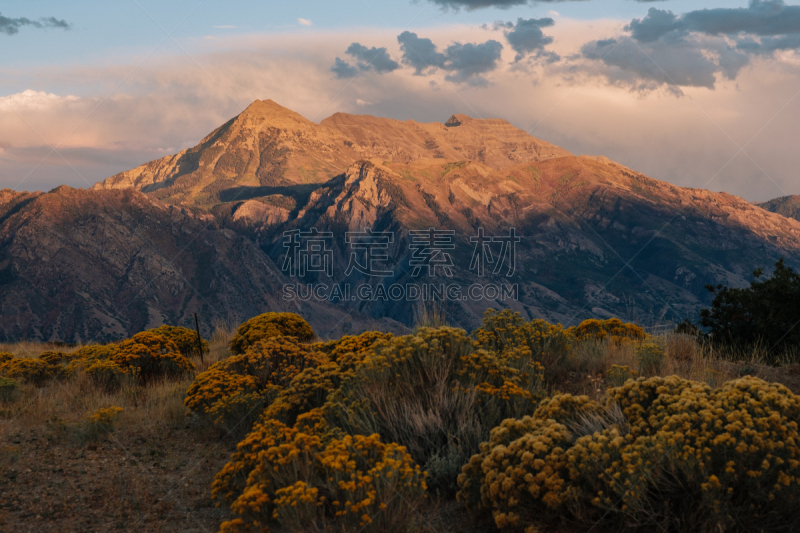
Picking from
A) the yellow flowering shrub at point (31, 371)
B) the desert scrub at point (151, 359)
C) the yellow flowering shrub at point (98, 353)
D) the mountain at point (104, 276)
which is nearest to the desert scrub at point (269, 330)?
the desert scrub at point (151, 359)

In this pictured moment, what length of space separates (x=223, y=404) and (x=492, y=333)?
3.62 m

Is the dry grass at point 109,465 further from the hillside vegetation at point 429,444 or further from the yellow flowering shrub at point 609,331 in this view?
the yellow flowering shrub at point 609,331

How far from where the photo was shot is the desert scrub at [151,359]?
9852mm

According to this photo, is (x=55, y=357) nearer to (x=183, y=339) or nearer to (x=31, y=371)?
(x=31, y=371)

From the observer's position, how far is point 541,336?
291 inches

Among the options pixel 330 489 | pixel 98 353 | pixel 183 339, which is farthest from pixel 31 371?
pixel 330 489

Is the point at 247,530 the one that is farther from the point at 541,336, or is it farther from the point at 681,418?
the point at 541,336

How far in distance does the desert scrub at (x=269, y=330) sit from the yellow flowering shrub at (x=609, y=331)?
582 cm

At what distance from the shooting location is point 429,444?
5066 millimetres

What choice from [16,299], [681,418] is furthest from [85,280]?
[681,418]

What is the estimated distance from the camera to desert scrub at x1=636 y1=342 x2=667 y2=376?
690 cm

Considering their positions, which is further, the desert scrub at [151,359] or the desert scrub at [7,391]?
the desert scrub at [151,359]

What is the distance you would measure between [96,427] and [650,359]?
282 inches

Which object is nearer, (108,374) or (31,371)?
(108,374)
